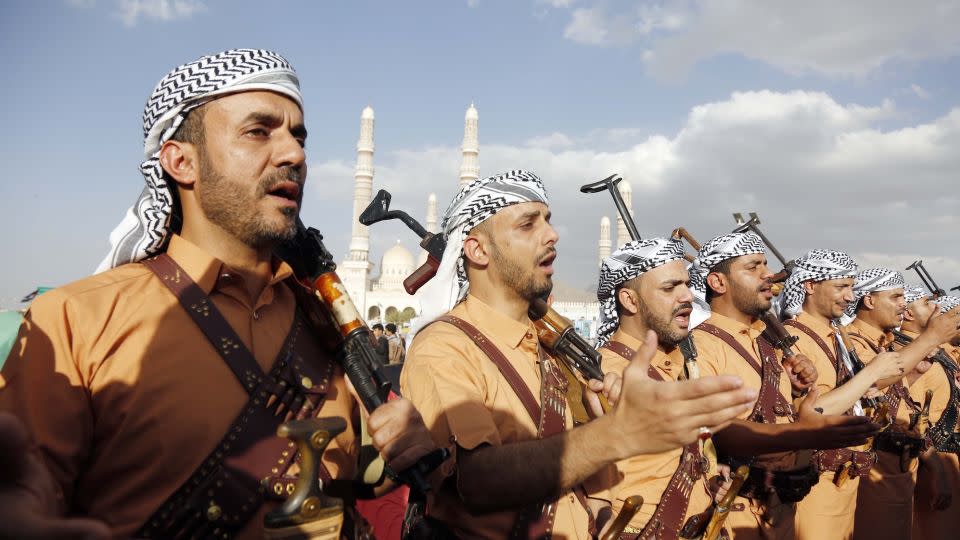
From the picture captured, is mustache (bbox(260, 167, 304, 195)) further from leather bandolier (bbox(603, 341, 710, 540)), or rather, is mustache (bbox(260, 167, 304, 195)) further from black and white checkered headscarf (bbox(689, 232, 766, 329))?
black and white checkered headscarf (bbox(689, 232, 766, 329))

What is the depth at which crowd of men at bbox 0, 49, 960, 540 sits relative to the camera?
134 cm

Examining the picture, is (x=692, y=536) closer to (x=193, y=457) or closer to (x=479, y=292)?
(x=479, y=292)

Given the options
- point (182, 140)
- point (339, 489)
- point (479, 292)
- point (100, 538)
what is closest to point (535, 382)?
point (479, 292)

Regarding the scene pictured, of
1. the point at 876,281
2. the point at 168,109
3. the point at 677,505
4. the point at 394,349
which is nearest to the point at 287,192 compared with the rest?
the point at 168,109

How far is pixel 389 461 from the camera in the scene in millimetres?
1454

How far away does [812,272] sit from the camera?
18.4 ft

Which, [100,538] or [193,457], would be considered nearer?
[100,538]

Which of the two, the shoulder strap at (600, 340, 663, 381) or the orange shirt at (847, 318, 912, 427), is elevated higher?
the shoulder strap at (600, 340, 663, 381)

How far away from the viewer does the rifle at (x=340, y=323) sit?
4.86ft

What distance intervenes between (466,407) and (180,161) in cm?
113

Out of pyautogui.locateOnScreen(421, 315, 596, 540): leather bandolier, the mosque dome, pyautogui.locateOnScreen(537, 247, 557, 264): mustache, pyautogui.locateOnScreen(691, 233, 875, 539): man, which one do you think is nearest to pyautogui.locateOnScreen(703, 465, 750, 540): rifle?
pyautogui.locateOnScreen(691, 233, 875, 539): man

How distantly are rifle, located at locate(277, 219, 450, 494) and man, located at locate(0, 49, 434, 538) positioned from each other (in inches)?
1.7

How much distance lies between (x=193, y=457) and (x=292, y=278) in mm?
683

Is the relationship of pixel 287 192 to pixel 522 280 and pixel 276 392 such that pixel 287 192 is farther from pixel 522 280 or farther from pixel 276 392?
pixel 522 280
